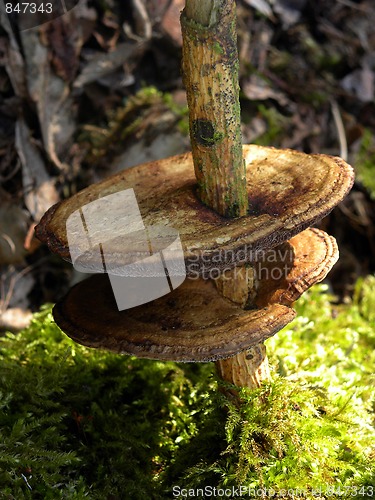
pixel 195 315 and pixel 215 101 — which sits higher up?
pixel 215 101

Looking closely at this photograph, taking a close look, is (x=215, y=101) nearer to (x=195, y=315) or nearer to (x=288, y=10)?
(x=195, y=315)

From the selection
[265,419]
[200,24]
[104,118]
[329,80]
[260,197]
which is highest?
[200,24]

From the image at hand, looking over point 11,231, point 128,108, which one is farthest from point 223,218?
point 128,108

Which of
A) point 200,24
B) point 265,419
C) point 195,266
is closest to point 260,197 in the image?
point 195,266

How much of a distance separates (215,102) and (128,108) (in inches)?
86.5

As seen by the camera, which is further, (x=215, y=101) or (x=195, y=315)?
(x=195, y=315)

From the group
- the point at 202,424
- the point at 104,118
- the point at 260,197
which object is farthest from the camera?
the point at 104,118

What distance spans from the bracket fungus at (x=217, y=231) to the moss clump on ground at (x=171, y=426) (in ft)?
0.84

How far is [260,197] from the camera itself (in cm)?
193

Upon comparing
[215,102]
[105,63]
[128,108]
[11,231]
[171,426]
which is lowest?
[171,426]

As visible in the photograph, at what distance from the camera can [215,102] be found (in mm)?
1782

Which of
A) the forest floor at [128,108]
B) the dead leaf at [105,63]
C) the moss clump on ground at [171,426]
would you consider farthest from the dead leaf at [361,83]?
the moss clump on ground at [171,426]

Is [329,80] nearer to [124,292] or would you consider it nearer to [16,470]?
[124,292]

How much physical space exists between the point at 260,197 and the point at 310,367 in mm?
1216
